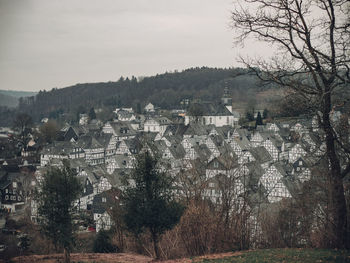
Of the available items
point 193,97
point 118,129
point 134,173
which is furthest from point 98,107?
point 134,173

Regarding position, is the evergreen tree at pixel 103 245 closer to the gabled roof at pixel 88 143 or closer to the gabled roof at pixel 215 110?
the gabled roof at pixel 88 143

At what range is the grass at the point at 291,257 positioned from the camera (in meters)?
8.48

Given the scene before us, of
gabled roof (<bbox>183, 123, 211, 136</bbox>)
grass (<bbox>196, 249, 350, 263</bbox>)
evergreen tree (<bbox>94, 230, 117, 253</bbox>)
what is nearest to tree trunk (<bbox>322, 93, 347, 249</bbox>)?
grass (<bbox>196, 249, 350, 263</bbox>)

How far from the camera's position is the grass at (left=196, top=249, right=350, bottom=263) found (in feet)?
27.8

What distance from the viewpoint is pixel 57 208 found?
13.8 m

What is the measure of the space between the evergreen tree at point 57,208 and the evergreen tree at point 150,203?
2.42 meters

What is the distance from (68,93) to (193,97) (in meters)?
66.8

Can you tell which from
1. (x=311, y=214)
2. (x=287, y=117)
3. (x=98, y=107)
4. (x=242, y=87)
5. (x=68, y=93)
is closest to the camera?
(x=287, y=117)

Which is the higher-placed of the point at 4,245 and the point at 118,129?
the point at 118,129

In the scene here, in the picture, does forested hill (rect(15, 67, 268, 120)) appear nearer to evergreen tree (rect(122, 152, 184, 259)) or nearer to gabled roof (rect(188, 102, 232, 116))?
gabled roof (rect(188, 102, 232, 116))

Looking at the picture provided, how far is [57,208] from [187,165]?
17900 mm

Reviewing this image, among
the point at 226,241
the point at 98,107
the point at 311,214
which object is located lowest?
the point at 226,241

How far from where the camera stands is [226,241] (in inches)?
534

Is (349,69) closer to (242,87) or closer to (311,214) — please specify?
(311,214)
